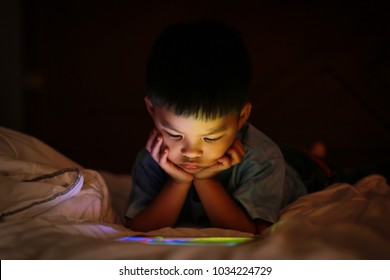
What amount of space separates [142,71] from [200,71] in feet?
3.96

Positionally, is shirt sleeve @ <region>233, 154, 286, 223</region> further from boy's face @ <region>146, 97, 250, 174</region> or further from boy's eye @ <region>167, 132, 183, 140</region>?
boy's eye @ <region>167, 132, 183, 140</region>

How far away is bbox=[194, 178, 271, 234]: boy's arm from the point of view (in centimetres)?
108

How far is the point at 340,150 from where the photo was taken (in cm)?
204

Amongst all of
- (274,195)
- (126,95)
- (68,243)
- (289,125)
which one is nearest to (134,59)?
(126,95)

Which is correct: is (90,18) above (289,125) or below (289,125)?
above

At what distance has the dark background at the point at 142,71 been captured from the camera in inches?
77.6

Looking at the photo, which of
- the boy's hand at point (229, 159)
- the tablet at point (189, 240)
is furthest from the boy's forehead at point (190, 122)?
the tablet at point (189, 240)

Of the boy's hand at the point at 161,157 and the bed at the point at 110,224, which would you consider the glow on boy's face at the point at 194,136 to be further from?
the bed at the point at 110,224

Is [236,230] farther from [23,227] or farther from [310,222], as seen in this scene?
[23,227]

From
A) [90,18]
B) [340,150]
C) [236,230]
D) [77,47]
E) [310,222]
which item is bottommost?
[340,150]

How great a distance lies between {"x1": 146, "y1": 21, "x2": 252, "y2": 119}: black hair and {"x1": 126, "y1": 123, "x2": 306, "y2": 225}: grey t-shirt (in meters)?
0.21
